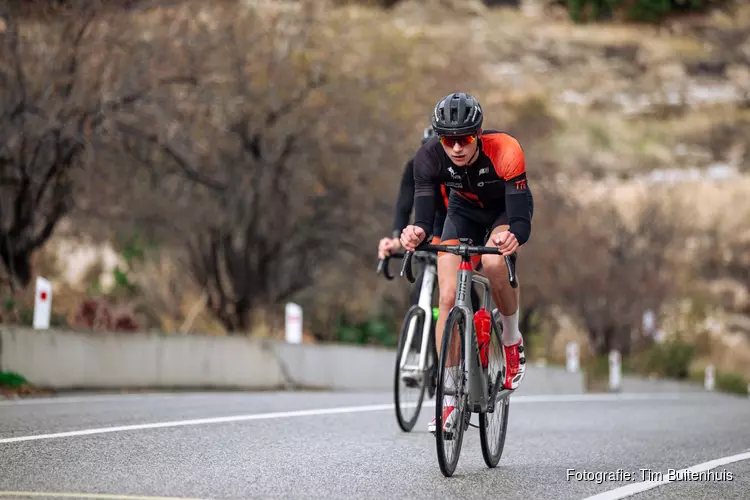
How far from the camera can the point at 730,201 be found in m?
114

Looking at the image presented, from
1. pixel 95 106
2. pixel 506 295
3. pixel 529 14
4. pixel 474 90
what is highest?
pixel 529 14

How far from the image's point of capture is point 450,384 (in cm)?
739

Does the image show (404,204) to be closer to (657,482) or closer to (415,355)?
(415,355)

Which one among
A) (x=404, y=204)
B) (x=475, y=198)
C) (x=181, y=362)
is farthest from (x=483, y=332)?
(x=181, y=362)

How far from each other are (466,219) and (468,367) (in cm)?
128

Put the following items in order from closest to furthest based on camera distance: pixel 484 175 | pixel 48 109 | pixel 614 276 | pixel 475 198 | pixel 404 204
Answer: pixel 484 175, pixel 475 198, pixel 404 204, pixel 48 109, pixel 614 276

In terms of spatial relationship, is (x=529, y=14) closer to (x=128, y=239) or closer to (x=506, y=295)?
(x=128, y=239)

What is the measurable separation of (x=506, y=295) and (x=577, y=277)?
156ft

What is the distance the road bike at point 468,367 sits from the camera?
7309 millimetres

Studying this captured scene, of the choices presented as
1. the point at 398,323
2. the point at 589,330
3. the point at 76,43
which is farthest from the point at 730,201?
the point at 76,43

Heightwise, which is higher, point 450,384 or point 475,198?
point 475,198

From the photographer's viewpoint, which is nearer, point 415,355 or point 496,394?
point 496,394

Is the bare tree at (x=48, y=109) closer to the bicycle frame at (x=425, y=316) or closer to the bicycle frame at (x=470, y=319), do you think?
the bicycle frame at (x=425, y=316)

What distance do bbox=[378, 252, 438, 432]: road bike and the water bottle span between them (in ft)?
7.61
